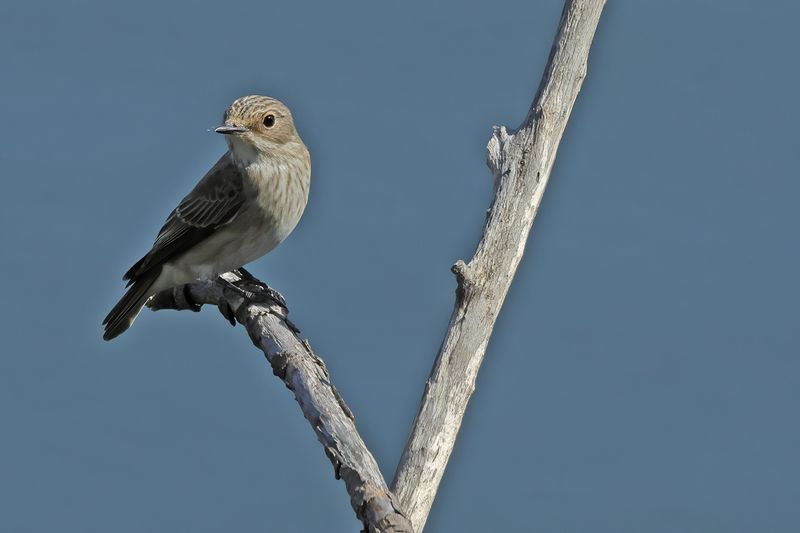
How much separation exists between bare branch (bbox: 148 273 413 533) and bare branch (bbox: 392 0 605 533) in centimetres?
35

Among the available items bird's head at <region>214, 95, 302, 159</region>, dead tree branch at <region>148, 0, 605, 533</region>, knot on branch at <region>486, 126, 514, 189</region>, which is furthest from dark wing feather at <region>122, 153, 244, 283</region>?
knot on branch at <region>486, 126, 514, 189</region>

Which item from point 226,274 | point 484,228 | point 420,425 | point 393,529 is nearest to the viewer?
point 393,529

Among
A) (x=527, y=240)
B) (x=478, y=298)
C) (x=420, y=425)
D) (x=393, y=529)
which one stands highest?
(x=527, y=240)

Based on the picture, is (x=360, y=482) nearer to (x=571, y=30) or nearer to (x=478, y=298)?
(x=478, y=298)

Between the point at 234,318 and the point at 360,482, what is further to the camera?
the point at 234,318

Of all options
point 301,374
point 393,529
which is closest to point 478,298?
point 301,374

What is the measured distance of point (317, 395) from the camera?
5406 millimetres

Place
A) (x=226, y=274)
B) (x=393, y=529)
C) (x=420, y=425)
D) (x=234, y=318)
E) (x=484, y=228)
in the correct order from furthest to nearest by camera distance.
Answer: (x=226, y=274)
(x=234, y=318)
(x=484, y=228)
(x=420, y=425)
(x=393, y=529)

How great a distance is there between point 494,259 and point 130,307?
243 cm

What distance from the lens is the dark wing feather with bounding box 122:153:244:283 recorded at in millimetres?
7090

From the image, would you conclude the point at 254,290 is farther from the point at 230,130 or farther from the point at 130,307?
the point at 230,130

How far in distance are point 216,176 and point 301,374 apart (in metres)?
2.02

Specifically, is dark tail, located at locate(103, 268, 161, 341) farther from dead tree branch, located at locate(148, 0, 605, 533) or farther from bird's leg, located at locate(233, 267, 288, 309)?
dead tree branch, located at locate(148, 0, 605, 533)

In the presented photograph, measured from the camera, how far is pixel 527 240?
5832mm
